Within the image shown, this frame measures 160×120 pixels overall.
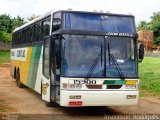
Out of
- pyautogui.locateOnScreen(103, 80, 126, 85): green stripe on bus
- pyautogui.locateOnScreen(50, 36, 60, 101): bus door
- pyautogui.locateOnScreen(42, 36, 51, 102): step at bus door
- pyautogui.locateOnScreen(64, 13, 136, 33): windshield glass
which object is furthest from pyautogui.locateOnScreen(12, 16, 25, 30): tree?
pyautogui.locateOnScreen(103, 80, 126, 85): green stripe on bus

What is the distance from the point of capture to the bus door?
500 inches

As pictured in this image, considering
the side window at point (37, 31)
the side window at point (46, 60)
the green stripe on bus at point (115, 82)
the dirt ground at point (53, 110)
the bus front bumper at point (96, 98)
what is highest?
the side window at point (37, 31)

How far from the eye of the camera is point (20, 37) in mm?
21156

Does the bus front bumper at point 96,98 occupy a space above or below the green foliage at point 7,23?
below

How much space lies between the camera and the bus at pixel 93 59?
39.3ft

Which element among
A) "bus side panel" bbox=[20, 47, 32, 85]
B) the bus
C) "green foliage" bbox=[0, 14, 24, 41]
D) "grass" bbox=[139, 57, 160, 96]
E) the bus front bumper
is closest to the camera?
the bus front bumper

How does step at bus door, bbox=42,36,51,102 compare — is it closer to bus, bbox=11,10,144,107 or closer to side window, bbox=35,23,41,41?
bus, bbox=11,10,144,107

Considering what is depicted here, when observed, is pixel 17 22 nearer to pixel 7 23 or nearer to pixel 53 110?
pixel 7 23

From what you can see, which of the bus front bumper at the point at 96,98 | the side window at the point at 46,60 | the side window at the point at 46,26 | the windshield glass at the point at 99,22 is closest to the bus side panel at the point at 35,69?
the side window at the point at 46,26

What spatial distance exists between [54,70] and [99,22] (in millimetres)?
2053

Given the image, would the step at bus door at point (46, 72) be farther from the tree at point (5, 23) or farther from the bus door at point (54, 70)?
the tree at point (5, 23)

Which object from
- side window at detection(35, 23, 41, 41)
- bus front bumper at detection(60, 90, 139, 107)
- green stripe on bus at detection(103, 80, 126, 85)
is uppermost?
side window at detection(35, 23, 41, 41)

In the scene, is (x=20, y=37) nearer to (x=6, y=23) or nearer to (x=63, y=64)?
(x=63, y=64)

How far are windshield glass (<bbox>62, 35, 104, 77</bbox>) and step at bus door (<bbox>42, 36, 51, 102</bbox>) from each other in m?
1.53
